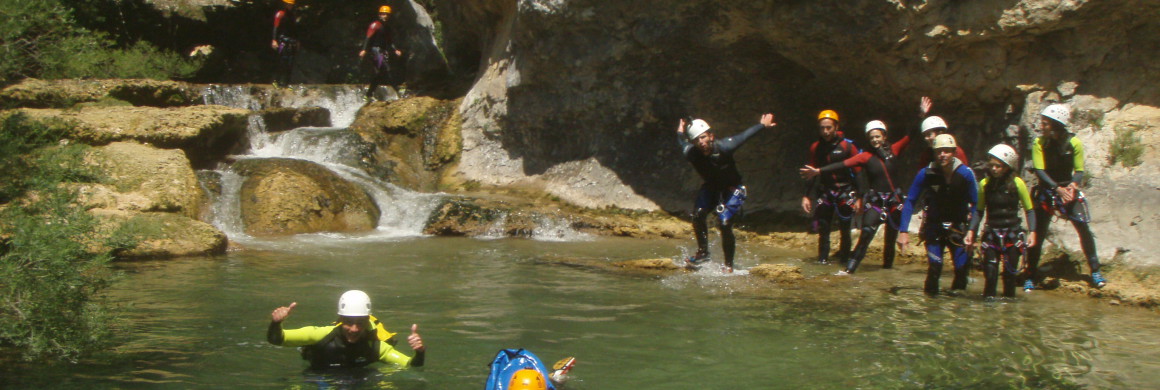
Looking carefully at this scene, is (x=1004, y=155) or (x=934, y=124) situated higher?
(x=934, y=124)

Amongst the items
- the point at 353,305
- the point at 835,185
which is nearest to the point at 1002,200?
the point at 835,185

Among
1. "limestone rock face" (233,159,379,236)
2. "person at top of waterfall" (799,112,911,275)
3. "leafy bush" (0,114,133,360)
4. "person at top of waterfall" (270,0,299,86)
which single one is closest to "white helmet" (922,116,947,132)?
"person at top of waterfall" (799,112,911,275)

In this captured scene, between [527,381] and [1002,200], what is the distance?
484 centimetres

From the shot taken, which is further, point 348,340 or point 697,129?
point 697,129

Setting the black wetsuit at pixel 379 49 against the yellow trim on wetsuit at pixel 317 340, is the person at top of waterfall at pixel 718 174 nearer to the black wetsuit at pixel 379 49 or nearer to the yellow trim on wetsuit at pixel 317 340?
the yellow trim on wetsuit at pixel 317 340

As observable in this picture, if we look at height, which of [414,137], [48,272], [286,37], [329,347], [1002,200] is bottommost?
[329,347]

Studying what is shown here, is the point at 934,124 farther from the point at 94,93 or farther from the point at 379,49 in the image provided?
the point at 94,93

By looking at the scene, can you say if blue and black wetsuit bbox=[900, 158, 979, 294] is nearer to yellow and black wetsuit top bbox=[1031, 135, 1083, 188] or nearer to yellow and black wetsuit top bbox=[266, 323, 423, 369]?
yellow and black wetsuit top bbox=[1031, 135, 1083, 188]

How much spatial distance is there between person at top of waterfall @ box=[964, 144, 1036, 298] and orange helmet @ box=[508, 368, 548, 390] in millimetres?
4496

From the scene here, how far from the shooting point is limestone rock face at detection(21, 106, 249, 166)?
12.6 meters

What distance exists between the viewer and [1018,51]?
34.7ft

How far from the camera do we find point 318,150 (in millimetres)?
15594

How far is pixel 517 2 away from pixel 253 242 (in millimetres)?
5184

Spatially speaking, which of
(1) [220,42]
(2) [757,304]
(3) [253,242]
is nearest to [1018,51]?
(2) [757,304]
